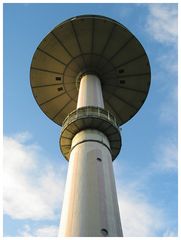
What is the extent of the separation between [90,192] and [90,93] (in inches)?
301

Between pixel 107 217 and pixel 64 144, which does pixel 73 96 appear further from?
pixel 107 217

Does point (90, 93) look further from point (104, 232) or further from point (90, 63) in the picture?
point (104, 232)

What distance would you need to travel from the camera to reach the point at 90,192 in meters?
11.7

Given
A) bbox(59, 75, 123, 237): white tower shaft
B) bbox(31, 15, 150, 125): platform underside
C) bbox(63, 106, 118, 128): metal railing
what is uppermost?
bbox(31, 15, 150, 125): platform underside

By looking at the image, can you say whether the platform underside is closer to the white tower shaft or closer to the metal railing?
the metal railing

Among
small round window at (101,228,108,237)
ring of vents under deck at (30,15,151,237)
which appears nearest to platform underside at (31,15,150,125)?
ring of vents under deck at (30,15,151,237)

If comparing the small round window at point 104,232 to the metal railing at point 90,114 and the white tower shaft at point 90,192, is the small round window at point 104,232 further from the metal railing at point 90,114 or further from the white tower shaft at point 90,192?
the metal railing at point 90,114

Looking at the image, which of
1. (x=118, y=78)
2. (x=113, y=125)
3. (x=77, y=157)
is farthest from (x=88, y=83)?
(x=77, y=157)

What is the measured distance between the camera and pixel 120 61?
20422 millimetres

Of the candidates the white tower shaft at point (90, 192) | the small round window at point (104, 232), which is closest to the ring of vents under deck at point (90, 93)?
the white tower shaft at point (90, 192)

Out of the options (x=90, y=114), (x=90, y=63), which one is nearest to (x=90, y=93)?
(x=90, y=114)

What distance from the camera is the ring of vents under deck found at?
1202 cm

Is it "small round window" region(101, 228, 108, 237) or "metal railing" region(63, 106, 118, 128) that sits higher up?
"metal railing" region(63, 106, 118, 128)

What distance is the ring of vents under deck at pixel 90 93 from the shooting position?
1202 centimetres
